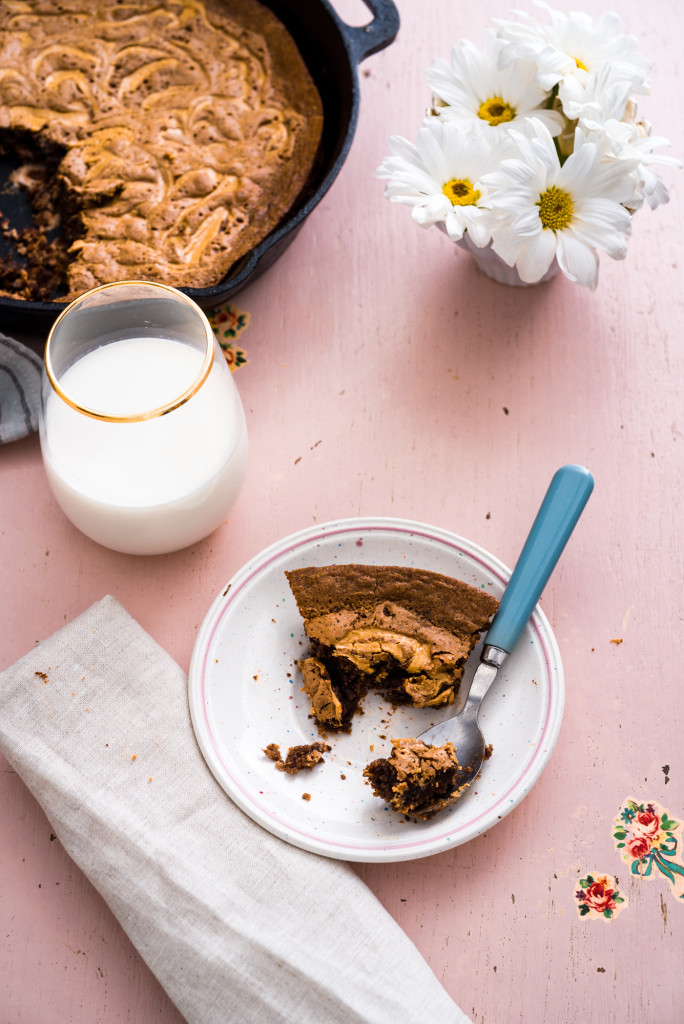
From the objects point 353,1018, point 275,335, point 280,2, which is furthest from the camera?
point 280,2

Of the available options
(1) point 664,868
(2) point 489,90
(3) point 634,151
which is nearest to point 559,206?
(3) point 634,151

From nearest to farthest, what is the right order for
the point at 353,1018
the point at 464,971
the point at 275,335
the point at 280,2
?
the point at 353,1018, the point at 464,971, the point at 275,335, the point at 280,2

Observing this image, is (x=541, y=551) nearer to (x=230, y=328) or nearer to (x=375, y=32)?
(x=230, y=328)

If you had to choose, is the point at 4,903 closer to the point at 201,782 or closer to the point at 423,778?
the point at 201,782

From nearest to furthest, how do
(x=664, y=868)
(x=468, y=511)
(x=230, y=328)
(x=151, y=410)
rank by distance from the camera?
(x=151, y=410)
(x=664, y=868)
(x=468, y=511)
(x=230, y=328)

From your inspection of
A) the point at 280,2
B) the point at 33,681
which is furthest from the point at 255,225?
the point at 33,681

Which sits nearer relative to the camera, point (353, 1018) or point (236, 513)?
point (353, 1018)
